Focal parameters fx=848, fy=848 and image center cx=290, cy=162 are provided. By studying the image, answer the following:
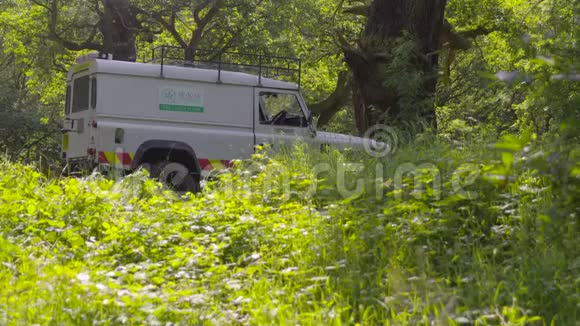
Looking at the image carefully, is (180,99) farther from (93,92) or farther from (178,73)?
(93,92)

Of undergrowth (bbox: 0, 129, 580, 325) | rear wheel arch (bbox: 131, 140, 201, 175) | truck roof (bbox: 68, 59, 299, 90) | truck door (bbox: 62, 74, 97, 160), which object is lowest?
undergrowth (bbox: 0, 129, 580, 325)

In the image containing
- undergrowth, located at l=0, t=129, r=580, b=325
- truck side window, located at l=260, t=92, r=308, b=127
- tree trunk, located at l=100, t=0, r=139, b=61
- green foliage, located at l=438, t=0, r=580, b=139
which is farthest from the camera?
tree trunk, located at l=100, t=0, r=139, b=61

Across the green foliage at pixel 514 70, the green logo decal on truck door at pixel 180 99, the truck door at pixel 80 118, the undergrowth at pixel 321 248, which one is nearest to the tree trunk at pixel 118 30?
the green foliage at pixel 514 70

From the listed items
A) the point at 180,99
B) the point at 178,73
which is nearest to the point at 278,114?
the point at 180,99

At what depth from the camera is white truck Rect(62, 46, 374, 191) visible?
42.3 ft

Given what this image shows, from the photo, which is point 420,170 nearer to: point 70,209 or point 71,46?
point 70,209

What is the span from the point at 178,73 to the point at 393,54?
3491 mm

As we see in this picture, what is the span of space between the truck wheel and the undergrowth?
4542 millimetres

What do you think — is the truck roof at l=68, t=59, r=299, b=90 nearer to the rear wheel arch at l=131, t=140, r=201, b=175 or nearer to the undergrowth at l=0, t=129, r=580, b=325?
the rear wheel arch at l=131, t=140, r=201, b=175

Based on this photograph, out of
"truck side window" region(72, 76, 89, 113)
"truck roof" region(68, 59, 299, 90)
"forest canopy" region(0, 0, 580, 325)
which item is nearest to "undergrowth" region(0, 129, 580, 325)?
"forest canopy" region(0, 0, 580, 325)

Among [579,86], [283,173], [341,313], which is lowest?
[341,313]

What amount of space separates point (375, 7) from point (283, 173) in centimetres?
707

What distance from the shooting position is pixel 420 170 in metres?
6.76

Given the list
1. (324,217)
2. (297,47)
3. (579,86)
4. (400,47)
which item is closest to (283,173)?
(324,217)
